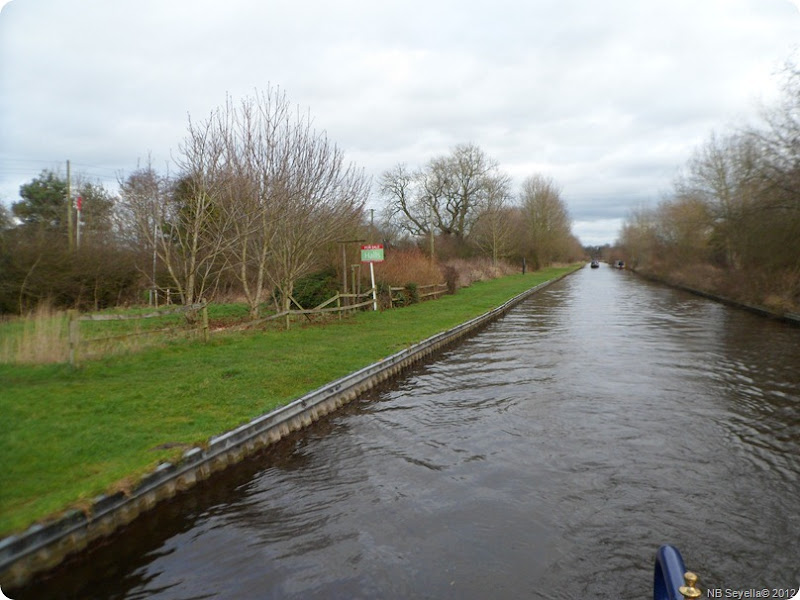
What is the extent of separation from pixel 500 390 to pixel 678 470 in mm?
4046

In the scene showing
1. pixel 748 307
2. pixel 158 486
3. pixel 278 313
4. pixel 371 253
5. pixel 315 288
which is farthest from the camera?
pixel 748 307

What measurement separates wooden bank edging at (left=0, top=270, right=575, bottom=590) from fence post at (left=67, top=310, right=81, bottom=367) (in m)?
4.32

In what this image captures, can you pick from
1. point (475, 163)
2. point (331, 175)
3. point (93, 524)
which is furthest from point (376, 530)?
point (475, 163)

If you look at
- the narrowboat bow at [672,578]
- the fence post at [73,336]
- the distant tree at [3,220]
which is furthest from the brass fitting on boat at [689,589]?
the distant tree at [3,220]

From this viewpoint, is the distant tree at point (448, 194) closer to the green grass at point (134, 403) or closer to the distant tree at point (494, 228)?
the distant tree at point (494, 228)

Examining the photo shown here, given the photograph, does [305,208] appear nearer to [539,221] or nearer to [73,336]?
[73,336]

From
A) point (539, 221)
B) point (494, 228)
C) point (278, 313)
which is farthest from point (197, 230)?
point (539, 221)

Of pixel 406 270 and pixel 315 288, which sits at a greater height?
pixel 406 270

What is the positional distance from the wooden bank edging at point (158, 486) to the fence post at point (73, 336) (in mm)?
4318

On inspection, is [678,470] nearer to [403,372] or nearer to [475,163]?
[403,372]

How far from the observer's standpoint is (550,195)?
71.4 meters

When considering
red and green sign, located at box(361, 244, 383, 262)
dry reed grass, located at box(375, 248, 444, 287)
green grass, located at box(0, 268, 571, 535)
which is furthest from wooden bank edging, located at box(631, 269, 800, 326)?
green grass, located at box(0, 268, 571, 535)

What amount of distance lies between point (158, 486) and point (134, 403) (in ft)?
9.05

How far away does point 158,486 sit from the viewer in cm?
527
